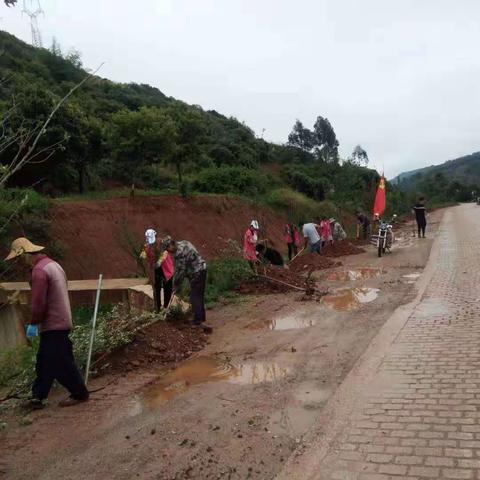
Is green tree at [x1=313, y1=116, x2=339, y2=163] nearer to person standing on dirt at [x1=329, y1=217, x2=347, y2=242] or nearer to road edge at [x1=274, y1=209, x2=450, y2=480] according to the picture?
person standing on dirt at [x1=329, y1=217, x2=347, y2=242]

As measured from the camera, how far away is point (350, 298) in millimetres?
9812

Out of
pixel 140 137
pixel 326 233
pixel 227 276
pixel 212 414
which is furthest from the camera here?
pixel 140 137

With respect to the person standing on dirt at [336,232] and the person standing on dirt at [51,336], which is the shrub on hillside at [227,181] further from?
the person standing on dirt at [51,336]

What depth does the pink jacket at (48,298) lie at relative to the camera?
5129 millimetres

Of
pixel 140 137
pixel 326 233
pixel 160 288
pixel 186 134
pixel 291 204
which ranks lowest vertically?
pixel 160 288

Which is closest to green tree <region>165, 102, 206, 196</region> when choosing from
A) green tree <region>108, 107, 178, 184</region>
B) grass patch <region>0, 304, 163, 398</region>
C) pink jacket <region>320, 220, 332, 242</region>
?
green tree <region>108, 107, 178, 184</region>

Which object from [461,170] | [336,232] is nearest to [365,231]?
[336,232]

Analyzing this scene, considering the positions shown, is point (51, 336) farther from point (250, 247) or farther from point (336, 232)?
point (336, 232)

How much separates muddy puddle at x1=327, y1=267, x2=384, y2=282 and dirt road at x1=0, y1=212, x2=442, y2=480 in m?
4.03

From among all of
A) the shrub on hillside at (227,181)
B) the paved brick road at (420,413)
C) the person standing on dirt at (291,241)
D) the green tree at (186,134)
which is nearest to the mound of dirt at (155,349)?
the paved brick road at (420,413)

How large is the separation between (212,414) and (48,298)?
1987 millimetres

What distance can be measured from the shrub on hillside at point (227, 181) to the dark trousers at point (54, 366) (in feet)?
85.9

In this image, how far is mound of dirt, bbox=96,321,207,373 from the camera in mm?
6382

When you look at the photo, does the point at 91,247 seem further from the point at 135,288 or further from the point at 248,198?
the point at 248,198
